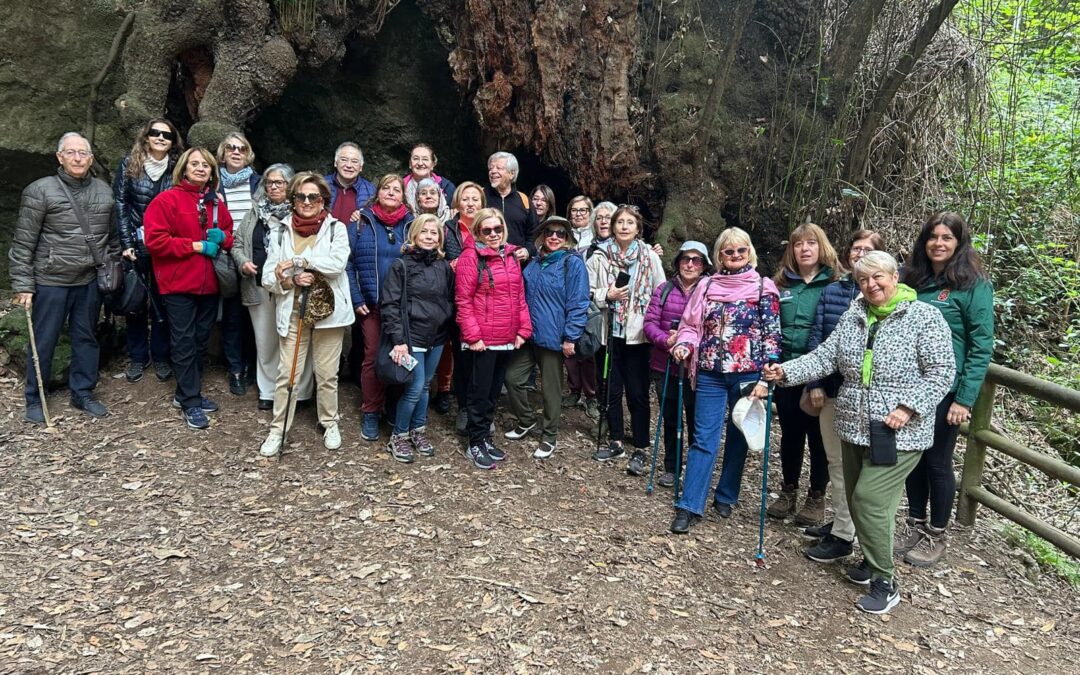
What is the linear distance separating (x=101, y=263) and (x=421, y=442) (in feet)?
9.47

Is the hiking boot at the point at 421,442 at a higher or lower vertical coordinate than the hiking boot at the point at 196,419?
lower

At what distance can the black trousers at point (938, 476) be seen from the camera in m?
4.13

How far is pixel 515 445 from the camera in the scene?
562cm

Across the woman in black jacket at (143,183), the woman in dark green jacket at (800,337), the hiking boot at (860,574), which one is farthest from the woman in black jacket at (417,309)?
the hiking boot at (860,574)

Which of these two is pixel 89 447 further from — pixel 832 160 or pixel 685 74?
pixel 832 160

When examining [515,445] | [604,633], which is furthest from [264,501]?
[604,633]

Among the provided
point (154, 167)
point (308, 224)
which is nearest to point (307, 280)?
point (308, 224)

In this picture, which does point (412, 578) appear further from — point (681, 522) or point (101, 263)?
point (101, 263)

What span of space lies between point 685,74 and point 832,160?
1.99 meters

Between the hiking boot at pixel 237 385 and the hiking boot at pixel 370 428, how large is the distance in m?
1.24

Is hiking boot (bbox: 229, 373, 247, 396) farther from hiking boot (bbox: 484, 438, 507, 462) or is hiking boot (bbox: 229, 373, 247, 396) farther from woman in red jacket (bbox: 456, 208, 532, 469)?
hiking boot (bbox: 484, 438, 507, 462)

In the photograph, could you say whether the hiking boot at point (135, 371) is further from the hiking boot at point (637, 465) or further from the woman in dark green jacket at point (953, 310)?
the woman in dark green jacket at point (953, 310)

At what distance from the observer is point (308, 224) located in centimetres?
491

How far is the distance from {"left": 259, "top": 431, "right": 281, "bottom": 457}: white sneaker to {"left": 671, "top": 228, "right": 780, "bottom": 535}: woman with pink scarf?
2982 millimetres
